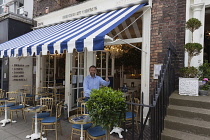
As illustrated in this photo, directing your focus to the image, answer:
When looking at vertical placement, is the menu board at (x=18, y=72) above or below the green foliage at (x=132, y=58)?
below

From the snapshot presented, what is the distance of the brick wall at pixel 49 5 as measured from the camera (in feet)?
23.0

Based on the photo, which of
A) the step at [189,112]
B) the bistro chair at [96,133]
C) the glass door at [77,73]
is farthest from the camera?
the glass door at [77,73]

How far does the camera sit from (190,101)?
11.8 ft

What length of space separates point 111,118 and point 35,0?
8.74 meters

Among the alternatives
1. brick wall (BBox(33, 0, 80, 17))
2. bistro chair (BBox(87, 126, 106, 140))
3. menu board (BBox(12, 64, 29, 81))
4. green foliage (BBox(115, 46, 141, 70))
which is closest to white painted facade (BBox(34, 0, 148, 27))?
brick wall (BBox(33, 0, 80, 17))

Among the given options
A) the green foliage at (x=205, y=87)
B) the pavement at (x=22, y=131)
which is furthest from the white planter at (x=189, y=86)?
the pavement at (x=22, y=131)

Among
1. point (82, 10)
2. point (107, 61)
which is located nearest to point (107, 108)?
point (107, 61)

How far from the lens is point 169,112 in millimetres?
3617

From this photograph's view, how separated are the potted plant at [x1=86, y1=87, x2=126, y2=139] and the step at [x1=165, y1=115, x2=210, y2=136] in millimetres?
1408

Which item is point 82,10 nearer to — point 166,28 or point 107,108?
point 166,28

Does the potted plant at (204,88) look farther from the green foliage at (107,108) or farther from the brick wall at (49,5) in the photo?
the brick wall at (49,5)

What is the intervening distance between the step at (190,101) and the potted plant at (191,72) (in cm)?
20

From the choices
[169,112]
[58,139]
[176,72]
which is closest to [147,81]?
[176,72]

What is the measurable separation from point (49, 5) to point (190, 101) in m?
7.69
